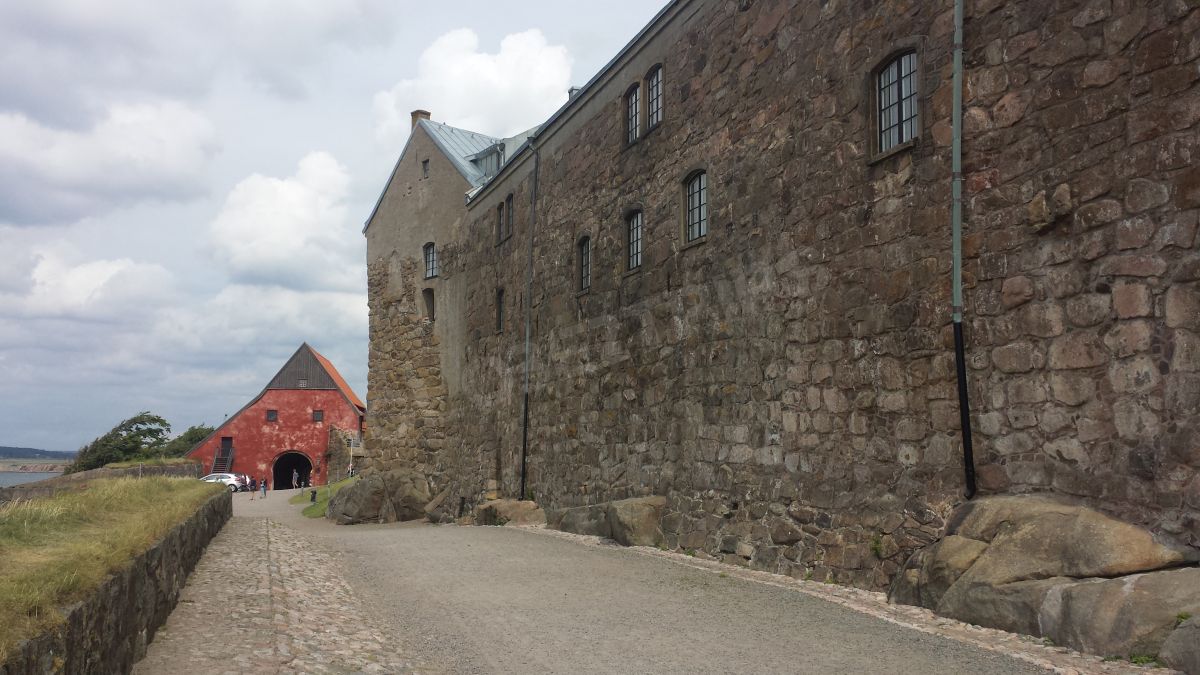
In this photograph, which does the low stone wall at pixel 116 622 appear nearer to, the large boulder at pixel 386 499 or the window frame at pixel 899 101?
the window frame at pixel 899 101

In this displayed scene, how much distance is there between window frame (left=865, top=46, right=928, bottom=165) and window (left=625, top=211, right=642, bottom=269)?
18.7ft

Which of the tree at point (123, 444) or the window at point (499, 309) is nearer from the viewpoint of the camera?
the window at point (499, 309)

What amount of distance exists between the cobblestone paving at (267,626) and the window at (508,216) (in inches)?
452

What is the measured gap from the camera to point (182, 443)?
196 ft

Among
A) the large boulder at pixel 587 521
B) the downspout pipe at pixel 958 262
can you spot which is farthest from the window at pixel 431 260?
the downspout pipe at pixel 958 262

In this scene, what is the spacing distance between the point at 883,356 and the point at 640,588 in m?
3.41

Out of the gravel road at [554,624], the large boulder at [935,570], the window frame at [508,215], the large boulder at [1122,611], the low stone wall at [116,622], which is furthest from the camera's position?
the window frame at [508,215]

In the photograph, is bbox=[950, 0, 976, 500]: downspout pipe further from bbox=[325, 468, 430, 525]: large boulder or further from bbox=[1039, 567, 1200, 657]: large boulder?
bbox=[325, 468, 430, 525]: large boulder

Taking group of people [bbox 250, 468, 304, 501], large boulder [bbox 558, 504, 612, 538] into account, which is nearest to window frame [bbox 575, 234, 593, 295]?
large boulder [bbox 558, 504, 612, 538]

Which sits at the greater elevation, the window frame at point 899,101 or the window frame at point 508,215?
the window frame at point 508,215

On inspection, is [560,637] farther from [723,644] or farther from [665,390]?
[665,390]

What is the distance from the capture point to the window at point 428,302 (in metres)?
26.3

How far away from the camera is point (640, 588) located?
29.4 feet

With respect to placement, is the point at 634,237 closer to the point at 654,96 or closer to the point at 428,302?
the point at 654,96
